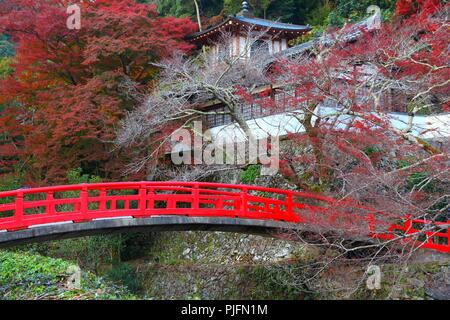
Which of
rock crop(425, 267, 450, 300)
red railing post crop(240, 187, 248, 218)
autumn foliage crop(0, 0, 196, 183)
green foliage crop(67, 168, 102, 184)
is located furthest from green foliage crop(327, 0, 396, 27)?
rock crop(425, 267, 450, 300)

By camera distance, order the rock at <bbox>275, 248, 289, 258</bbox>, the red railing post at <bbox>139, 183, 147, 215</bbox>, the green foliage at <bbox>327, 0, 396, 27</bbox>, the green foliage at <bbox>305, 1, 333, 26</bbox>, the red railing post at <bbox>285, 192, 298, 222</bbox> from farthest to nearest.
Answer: the green foliage at <bbox>305, 1, 333, 26</bbox>, the green foliage at <bbox>327, 0, 396, 27</bbox>, the rock at <bbox>275, 248, 289, 258</bbox>, the red railing post at <bbox>285, 192, 298, 222</bbox>, the red railing post at <bbox>139, 183, 147, 215</bbox>

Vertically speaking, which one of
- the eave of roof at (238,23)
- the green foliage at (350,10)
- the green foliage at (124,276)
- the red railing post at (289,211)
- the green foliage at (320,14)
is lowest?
the green foliage at (124,276)

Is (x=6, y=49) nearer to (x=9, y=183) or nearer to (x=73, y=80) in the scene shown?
(x=73, y=80)

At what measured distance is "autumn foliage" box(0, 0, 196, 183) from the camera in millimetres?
17406

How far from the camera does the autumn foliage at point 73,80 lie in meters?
17.4

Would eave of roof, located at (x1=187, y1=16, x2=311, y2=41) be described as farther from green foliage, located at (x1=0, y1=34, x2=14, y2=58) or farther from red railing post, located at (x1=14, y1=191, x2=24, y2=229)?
red railing post, located at (x1=14, y1=191, x2=24, y2=229)

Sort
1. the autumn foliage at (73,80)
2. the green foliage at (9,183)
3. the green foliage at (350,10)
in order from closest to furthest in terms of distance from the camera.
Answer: the autumn foliage at (73,80)
the green foliage at (9,183)
the green foliage at (350,10)

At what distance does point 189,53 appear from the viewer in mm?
23078

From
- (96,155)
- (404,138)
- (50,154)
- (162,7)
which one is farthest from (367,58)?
(162,7)

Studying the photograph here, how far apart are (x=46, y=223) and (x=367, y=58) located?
9933mm

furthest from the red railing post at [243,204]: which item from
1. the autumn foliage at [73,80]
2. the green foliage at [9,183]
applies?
the green foliage at [9,183]

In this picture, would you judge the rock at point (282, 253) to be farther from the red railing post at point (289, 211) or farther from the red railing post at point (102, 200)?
the red railing post at point (102, 200)

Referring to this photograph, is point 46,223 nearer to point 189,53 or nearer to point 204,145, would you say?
point 204,145

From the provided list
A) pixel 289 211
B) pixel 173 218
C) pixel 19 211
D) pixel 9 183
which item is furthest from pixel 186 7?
pixel 19 211
